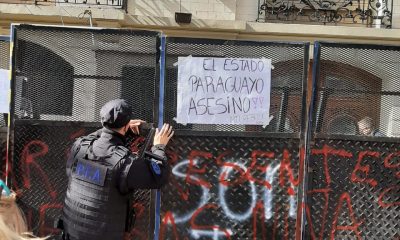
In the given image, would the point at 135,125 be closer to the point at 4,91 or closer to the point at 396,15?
the point at 4,91

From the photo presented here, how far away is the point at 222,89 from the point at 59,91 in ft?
3.97

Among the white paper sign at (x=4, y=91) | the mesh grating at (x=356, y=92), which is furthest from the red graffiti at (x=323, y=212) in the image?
the white paper sign at (x=4, y=91)

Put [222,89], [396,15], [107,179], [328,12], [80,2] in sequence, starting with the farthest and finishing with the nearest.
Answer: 1. [328,12]
2. [396,15]
3. [80,2]
4. [222,89]
5. [107,179]

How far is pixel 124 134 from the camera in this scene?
349 centimetres

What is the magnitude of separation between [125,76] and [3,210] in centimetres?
148

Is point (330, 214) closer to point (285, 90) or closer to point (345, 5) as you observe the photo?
point (285, 90)

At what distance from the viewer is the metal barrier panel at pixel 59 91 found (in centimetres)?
371

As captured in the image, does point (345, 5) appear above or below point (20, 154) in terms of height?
above

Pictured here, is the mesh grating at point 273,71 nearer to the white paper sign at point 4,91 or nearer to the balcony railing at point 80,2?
the white paper sign at point 4,91

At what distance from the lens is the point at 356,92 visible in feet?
12.4

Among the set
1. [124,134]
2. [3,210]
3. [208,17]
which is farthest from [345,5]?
[3,210]

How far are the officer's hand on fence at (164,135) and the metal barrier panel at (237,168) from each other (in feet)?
0.26

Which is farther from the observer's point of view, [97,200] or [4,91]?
[4,91]

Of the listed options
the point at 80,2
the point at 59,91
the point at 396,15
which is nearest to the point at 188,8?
the point at 80,2
